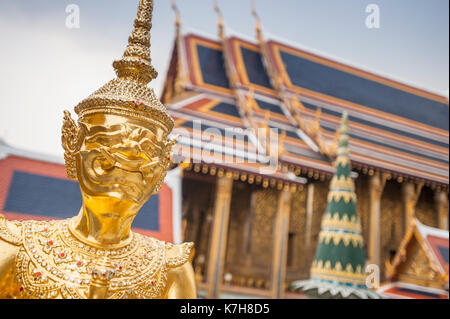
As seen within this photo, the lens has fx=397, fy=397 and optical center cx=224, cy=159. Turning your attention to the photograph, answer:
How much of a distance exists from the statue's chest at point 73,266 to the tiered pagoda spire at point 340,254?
3.84ft

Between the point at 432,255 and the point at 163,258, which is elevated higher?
the point at 432,255

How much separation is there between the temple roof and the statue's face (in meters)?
4.57

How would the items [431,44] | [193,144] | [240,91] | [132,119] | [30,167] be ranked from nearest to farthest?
[132,119]
[431,44]
[30,167]
[193,144]
[240,91]

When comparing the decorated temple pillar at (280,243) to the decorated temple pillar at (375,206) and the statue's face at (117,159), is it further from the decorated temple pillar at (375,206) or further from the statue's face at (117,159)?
the statue's face at (117,159)

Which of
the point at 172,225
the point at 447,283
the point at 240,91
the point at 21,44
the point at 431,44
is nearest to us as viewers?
the point at 21,44

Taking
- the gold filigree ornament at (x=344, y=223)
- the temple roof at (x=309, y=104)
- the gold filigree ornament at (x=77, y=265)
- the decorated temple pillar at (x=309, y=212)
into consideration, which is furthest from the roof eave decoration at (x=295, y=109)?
the gold filigree ornament at (x=77, y=265)

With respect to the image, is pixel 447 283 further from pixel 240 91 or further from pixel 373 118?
pixel 373 118

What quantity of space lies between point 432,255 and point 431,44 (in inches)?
63.0

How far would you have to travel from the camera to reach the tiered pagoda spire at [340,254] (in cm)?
199

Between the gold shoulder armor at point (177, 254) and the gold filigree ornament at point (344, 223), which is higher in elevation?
the gold filigree ornament at point (344, 223)

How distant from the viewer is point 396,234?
25.1 ft

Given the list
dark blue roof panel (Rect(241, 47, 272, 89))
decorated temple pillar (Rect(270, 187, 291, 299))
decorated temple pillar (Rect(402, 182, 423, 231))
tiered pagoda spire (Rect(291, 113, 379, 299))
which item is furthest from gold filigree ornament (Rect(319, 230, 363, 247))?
dark blue roof panel (Rect(241, 47, 272, 89))

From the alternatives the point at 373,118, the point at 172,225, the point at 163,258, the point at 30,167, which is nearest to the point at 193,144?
the point at 172,225

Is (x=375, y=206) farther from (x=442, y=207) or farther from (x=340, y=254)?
(x=340, y=254)
